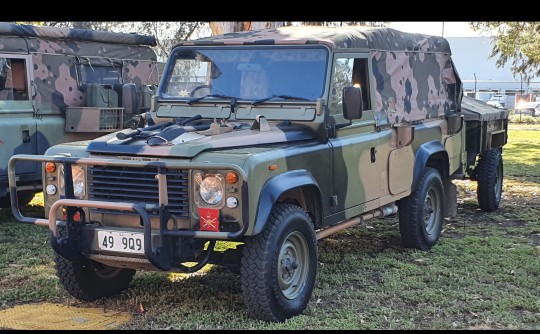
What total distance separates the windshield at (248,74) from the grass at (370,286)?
1.54 m

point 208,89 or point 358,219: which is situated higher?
point 208,89

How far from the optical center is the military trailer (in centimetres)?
862

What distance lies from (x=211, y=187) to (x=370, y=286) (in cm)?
191

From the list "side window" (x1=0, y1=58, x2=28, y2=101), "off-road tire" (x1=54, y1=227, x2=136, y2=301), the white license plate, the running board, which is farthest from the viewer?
"side window" (x1=0, y1=58, x2=28, y2=101)

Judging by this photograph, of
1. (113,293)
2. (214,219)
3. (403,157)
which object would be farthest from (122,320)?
(403,157)

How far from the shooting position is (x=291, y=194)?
18.1 ft

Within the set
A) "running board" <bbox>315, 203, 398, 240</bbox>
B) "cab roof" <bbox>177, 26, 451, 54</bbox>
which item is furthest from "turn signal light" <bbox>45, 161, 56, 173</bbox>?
"running board" <bbox>315, 203, 398, 240</bbox>

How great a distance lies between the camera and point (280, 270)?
17.2 ft

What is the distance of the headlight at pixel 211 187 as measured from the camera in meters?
4.87

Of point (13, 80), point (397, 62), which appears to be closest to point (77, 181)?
point (397, 62)

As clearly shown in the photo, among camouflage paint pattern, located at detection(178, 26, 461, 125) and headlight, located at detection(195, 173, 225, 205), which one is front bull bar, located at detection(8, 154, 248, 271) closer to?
headlight, located at detection(195, 173, 225, 205)

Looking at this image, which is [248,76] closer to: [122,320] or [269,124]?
[269,124]

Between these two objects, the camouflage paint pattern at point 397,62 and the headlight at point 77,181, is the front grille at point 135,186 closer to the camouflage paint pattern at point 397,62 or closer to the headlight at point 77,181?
the headlight at point 77,181

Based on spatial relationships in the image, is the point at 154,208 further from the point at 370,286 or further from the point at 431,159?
the point at 431,159
